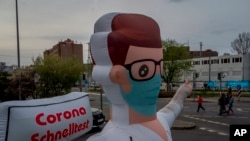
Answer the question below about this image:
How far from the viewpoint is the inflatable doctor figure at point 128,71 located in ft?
14.1

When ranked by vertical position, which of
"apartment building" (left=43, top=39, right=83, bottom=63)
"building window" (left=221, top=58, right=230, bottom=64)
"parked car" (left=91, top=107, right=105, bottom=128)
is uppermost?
"apartment building" (left=43, top=39, right=83, bottom=63)

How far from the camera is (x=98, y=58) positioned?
4.42m

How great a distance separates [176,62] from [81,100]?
1533 inches

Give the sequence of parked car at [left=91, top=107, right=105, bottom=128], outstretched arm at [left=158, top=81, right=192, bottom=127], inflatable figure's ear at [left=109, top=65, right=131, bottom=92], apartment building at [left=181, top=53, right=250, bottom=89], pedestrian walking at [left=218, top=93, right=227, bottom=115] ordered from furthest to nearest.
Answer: apartment building at [left=181, top=53, right=250, bottom=89]
pedestrian walking at [left=218, top=93, right=227, bottom=115]
parked car at [left=91, top=107, right=105, bottom=128]
outstretched arm at [left=158, top=81, right=192, bottom=127]
inflatable figure's ear at [left=109, top=65, right=131, bottom=92]

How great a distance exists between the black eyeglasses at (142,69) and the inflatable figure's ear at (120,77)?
78 millimetres

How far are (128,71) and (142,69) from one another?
7.9 inches

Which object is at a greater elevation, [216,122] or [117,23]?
[117,23]

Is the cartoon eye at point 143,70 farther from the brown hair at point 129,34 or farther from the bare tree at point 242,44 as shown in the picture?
the bare tree at point 242,44

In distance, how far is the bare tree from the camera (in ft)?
223

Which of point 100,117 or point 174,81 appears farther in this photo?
point 174,81

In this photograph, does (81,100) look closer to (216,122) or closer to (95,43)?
(95,43)

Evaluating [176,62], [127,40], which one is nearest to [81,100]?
[127,40]

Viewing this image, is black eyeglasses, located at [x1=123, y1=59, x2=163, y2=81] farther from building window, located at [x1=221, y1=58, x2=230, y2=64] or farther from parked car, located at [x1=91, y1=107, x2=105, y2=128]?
building window, located at [x1=221, y1=58, x2=230, y2=64]

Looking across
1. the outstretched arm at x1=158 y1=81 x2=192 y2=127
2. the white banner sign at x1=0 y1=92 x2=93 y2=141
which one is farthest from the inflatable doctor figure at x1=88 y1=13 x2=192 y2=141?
the outstretched arm at x1=158 y1=81 x2=192 y2=127
